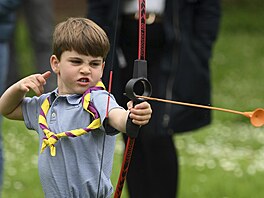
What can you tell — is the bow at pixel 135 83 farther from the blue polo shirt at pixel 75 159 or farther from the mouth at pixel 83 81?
the mouth at pixel 83 81

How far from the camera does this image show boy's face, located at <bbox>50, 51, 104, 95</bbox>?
3637mm

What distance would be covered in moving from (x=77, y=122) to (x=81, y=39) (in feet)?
1.03

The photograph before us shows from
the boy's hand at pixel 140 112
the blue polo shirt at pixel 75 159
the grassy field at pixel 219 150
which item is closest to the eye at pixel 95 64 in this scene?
the blue polo shirt at pixel 75 159

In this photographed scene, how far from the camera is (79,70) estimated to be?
11.9 feet

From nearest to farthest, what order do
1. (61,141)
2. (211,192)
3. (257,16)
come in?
(61,141), (211,192), (257,16)

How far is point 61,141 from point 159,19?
1877 millimetres

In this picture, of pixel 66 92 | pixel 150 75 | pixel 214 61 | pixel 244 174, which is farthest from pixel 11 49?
pixel 66 92

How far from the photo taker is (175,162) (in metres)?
5.49

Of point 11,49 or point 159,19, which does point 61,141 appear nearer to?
point 159,19

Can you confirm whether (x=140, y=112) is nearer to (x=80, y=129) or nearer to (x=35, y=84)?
(x=80, y=129)

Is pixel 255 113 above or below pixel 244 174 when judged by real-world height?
above

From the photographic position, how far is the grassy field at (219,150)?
22.9ft

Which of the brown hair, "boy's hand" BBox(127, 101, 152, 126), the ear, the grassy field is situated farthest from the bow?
the grassy field

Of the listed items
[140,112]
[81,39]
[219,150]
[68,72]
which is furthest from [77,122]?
[219,150]
